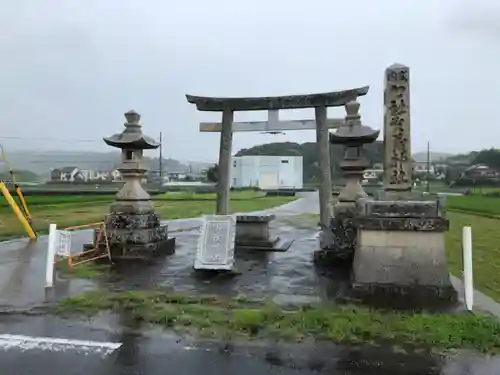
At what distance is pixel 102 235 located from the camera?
11.0 metres

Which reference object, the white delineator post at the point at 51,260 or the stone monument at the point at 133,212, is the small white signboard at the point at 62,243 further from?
the stone monument at the point at 133,212

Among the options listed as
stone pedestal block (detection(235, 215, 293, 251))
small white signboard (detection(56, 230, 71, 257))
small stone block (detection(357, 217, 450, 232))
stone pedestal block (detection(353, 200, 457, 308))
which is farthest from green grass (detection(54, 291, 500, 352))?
stone pedestal block (detection(235, 215, 293, 251))

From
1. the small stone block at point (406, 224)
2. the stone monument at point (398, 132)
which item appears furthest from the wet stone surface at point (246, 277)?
the stone monument at point (398, 132)

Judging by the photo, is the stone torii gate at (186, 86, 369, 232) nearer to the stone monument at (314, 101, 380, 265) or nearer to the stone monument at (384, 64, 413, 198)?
the stone monument at (314, 101, 380, 265)

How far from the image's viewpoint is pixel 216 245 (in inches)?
358

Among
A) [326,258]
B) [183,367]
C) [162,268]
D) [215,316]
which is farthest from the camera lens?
[326,258]

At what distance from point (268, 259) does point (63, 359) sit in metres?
6.63

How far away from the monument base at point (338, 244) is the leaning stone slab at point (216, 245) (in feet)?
7.70

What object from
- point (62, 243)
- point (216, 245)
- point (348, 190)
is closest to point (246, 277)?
point (216, 245)

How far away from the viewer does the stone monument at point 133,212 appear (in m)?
10.7

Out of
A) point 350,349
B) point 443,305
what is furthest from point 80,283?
point 443,305

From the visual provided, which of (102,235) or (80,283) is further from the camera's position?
(102,235)

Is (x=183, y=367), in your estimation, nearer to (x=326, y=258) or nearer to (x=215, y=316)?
(x=215, y=316)

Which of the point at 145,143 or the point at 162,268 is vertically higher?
the point at 145,143
